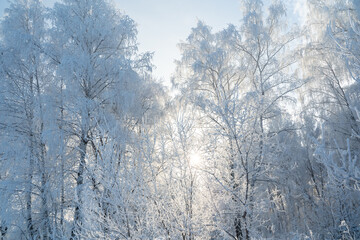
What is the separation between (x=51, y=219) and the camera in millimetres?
5227

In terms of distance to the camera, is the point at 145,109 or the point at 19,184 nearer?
the point at 19,184

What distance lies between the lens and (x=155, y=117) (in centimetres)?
739

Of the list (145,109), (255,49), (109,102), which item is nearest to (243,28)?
(255,49)

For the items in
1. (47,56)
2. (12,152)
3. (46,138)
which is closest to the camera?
(46,138)

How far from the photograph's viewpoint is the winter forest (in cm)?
335

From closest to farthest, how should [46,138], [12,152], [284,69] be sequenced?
[46,138], [12,152], [284,69]

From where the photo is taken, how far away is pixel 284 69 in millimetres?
7832

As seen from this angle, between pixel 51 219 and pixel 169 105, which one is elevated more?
pixel 169 105

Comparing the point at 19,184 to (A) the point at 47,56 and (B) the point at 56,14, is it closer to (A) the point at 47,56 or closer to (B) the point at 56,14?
(A) the point at 47,56

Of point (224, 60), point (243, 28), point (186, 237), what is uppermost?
point (243, 28)

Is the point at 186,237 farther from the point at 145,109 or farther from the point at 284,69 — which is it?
the point at 284,69

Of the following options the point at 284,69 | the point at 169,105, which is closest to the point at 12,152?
the point at 169,105

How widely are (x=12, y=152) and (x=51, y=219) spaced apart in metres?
2.22

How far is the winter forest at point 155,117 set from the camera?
335 centimetres
